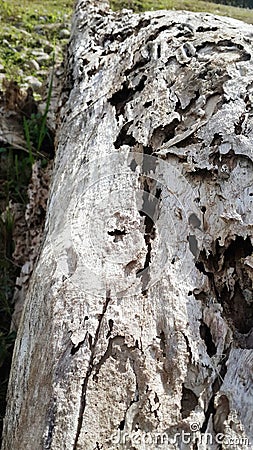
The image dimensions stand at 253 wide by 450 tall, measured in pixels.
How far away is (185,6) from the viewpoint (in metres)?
6.08

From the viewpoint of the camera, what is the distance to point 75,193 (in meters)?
2.04

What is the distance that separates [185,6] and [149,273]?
16.7ft

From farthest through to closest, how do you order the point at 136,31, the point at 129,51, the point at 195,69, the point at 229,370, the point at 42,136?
the point at 42,136
the point at 136,31
the point at 129,51
the point at 195,69
the point at 229,370

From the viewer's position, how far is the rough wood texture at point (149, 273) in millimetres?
1476

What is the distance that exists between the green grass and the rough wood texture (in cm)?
365

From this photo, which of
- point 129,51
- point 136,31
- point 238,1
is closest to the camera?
point 129,51

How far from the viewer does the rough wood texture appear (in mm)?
1476

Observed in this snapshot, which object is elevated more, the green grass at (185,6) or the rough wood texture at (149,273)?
the green grass at (185,6)

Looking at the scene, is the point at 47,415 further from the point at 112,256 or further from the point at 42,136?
the point at 42,136

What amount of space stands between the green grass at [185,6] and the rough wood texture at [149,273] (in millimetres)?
3652

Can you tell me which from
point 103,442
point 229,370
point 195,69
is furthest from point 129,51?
point 103,442

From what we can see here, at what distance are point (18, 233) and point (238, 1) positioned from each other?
16.7 feet

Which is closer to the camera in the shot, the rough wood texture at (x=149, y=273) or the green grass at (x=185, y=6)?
the rough wood texture at (x=149, y=273)

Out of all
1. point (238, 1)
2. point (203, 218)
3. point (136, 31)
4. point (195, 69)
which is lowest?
point (203, 218)
